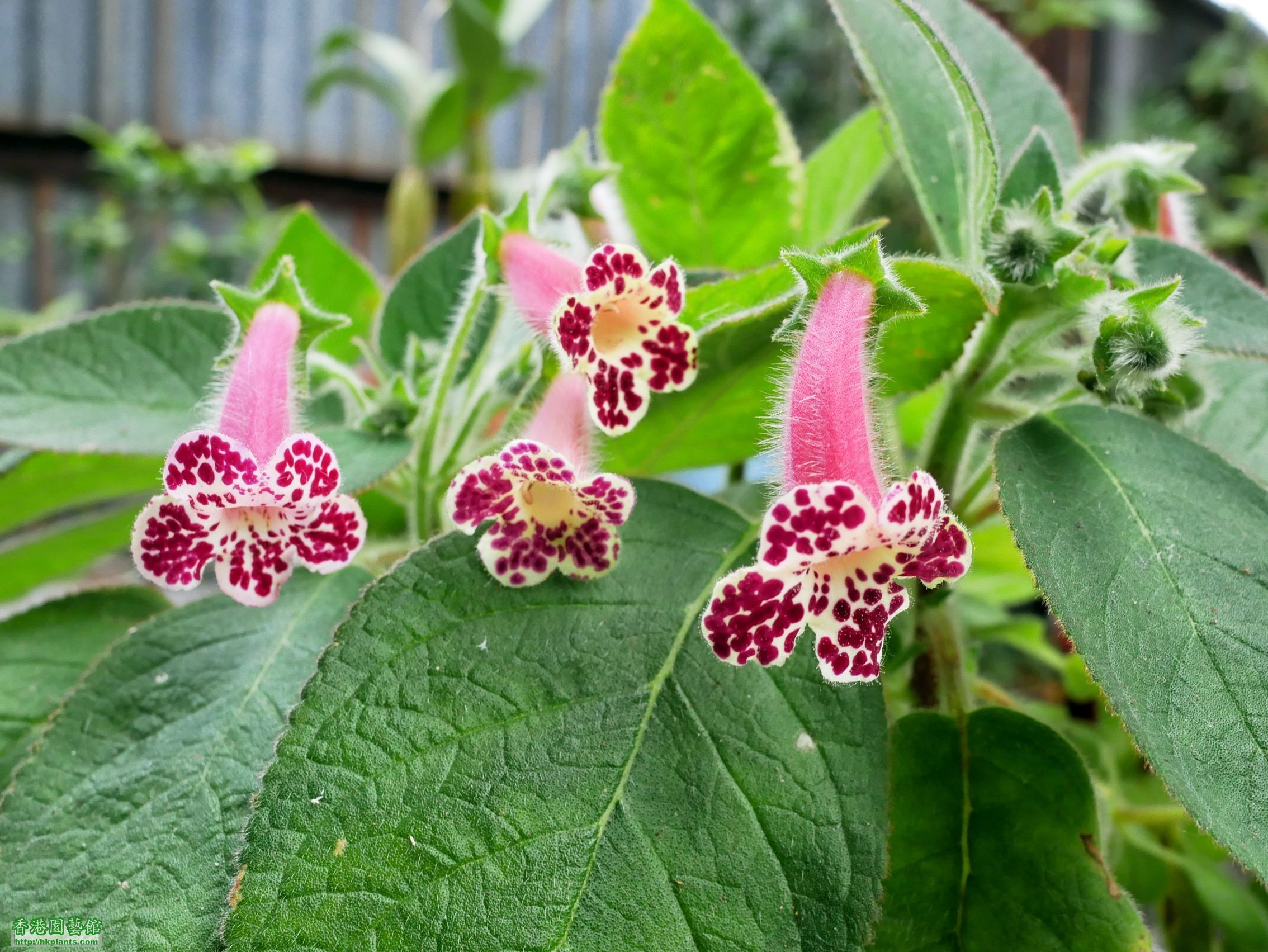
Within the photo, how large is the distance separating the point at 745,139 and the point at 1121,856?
573 mm

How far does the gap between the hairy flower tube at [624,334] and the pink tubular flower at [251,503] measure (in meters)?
0.11

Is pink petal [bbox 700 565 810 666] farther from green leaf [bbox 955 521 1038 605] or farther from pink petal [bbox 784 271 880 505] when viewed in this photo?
green leaf [bbox 955 521 1038 605]

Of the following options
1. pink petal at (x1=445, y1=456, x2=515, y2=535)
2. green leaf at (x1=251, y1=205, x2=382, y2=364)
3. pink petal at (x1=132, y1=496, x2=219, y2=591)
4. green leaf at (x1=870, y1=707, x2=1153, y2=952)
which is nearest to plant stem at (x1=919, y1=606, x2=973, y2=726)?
green leaf at (x1=870, y1=707, x2=1153, y2=952)

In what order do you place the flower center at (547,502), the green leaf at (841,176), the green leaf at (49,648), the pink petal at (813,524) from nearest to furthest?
the pink petal at (813,524) < the flower center at (547,502) < the green leaf at (49,648) < the green leaf at (841,176)

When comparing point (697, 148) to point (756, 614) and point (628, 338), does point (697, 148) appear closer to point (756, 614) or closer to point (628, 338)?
point (628, 338)

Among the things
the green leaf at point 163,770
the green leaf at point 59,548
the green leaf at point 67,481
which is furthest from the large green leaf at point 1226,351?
the green leaf at point 59,548

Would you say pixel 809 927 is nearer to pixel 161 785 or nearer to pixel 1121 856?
pixel 161 785

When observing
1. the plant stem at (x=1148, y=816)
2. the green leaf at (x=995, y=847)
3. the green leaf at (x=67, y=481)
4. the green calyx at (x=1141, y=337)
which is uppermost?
the green calyx at (x=1141, y=337)

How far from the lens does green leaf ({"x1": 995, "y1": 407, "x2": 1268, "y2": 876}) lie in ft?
1.04

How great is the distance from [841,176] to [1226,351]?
1.25ft

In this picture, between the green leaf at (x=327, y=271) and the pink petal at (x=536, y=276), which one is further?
the green leaf at (x=327, y=271)

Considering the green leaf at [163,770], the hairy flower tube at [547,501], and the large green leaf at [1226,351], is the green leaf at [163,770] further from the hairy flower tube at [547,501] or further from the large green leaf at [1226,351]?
the large green leaf at [1226,351]

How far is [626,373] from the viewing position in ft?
1.24

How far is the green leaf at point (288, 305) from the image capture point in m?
0.42
